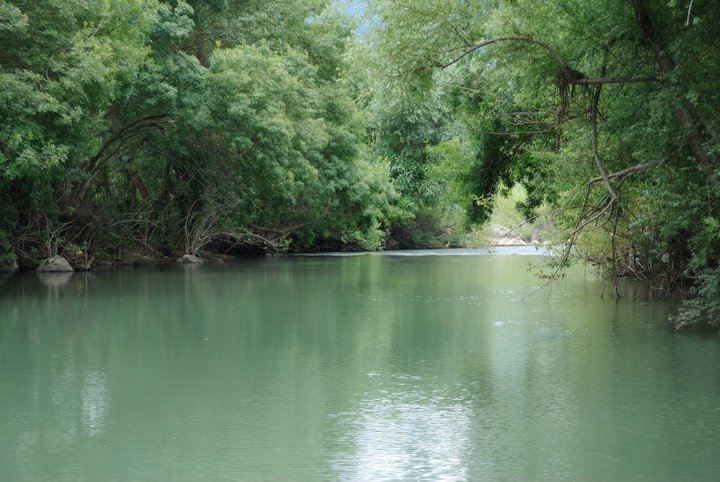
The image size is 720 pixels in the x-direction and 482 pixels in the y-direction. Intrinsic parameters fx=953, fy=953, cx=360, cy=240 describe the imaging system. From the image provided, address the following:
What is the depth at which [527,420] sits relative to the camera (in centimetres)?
848

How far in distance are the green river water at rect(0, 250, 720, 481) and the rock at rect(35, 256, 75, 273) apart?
886 centimetres

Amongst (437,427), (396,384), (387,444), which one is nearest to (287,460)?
(387,444)

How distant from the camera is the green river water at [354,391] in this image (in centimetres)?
715

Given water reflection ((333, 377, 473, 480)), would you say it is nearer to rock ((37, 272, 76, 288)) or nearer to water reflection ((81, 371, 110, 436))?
water reflection ((81, 371, 110, 436))

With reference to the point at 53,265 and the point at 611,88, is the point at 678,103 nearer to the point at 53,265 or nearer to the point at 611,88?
the point at 611,88

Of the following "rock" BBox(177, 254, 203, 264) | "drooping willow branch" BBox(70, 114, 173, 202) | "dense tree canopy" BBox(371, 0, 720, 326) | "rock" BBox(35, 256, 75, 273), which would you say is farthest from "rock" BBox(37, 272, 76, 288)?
"dense tree canopy" BBox(371, 0, 720, 326)

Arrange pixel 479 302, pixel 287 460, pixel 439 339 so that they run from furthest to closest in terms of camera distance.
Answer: pixel 479 302
pixel 439 339
pixel 287 460

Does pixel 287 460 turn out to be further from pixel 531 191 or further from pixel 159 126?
pixel 159 126

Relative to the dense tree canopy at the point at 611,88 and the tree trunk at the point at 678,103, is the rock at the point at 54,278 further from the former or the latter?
the tree trunk at the point at 678,103

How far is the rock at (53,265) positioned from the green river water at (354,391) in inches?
349

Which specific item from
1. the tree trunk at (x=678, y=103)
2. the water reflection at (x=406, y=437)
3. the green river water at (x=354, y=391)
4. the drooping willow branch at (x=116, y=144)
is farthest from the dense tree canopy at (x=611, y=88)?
the drooping willow branch at (x=116, y=144)

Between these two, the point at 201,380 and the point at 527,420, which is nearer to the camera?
the point at 527,420

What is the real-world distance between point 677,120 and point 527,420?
214 inches

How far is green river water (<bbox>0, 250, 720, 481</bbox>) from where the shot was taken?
7148 mm
